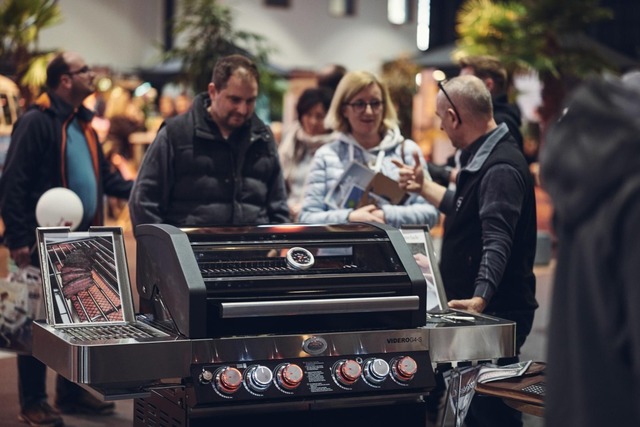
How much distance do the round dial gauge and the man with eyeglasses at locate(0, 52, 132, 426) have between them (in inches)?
97.1

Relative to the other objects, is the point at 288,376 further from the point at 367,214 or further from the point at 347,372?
the point at 367,214

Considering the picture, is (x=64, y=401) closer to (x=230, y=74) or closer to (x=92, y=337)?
(x=230, y=74)

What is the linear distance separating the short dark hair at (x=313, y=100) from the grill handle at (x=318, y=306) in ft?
12.6

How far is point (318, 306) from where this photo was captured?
3367mm

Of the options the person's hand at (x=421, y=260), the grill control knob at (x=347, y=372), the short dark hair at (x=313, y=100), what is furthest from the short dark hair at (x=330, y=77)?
the grill control knob at (x=347, y=372)

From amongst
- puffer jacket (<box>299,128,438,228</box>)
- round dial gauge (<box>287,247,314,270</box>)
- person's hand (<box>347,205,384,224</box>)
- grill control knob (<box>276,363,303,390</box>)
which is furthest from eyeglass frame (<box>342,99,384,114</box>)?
grill control knob (<box>276,363,303,390</box>)

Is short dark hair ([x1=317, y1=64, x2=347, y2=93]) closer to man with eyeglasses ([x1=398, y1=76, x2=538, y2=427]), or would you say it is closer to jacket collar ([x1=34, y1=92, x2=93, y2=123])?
jacket collar ([x1=34, y1=92, x2=93, y2=123])

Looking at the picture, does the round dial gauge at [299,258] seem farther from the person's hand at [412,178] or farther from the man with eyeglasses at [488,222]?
the person's hand at [412,178]

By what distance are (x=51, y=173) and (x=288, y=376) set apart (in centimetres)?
289

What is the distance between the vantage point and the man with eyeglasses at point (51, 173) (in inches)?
222

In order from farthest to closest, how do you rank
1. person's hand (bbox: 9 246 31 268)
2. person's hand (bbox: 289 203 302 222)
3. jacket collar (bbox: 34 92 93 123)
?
1. person's hand (bbox: 289 203 302 222)
2. jacket collar (bbox: 34 92 93 123)
3. person's hand (bbox: 9 246 31 268)

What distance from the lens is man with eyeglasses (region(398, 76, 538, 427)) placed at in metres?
4.27

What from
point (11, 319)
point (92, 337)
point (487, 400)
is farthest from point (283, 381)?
point (11, 319)

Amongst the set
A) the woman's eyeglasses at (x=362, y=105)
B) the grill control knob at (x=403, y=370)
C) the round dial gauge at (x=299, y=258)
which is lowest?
the grill control knob at (x=403, y=370)
